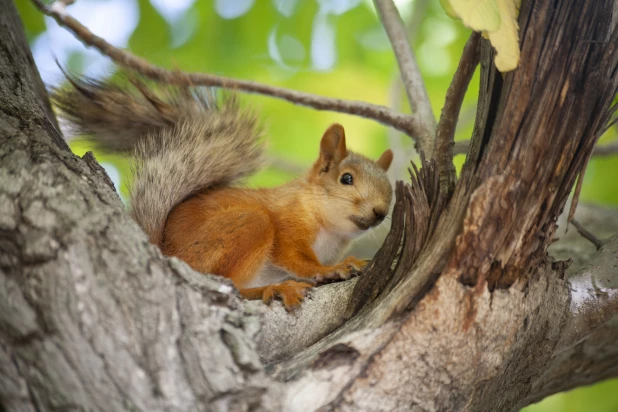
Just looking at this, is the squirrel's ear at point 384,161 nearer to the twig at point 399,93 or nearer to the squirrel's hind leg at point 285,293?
the twig at point 399,93

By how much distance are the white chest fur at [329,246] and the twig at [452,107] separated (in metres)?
0.75

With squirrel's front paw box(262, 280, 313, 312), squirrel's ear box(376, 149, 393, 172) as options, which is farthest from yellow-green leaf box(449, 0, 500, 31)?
squirrel's ear box(376, 149, 393, 172)

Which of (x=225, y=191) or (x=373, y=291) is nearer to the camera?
(x=373, y=291)

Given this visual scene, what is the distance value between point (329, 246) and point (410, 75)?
A: 81cm

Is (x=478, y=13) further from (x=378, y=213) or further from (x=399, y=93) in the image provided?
(x=399, y=93)

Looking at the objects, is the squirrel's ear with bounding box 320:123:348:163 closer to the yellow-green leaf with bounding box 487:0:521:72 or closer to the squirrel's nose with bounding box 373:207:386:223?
the squirrel's nose with bounding box 373:207:386:223

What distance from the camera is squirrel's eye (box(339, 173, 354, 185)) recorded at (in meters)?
2.67

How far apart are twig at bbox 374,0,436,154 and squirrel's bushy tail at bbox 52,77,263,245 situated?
0.70 meters

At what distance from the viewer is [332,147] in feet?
9.14

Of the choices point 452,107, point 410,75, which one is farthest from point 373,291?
point 410,75

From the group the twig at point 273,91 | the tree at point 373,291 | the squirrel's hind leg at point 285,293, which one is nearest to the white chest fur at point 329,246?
the twig at point 273,91

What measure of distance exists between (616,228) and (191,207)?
213 cm

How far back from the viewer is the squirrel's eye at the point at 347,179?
105 inches

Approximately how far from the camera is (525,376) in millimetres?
1744
